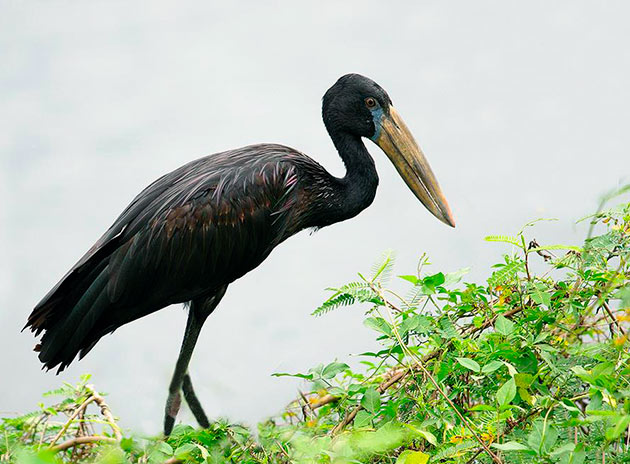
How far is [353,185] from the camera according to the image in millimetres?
5230

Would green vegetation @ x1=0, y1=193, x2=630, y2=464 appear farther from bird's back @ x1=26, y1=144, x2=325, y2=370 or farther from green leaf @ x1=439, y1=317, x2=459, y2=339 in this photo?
bird's back @ x1=26, y1=144, x2=325, y2=370

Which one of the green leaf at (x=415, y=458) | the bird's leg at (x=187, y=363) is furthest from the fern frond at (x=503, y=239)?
the bird's leg at (x=187, y=363)

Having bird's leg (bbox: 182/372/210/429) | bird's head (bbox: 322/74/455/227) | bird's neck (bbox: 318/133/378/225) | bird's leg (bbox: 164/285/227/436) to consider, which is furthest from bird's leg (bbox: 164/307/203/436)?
bird's head (bbox: 322/74/455/227)

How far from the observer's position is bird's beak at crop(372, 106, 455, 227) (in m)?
5.32

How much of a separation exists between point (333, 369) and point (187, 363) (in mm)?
1960

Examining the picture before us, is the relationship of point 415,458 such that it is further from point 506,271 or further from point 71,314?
point 71,314

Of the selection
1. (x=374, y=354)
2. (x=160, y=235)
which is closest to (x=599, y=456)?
(x=374, y=354)

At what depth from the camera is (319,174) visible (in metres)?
5.13

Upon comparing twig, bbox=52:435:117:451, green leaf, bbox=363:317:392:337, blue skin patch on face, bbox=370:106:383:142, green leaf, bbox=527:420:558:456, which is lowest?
green leaf, bbox=527:420:558:456

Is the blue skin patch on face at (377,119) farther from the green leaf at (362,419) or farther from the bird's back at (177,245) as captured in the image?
the green leaf at (362,419)

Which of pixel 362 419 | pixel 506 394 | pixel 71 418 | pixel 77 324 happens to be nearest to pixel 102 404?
pixel 71 418

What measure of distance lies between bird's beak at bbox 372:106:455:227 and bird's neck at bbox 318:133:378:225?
0.17m

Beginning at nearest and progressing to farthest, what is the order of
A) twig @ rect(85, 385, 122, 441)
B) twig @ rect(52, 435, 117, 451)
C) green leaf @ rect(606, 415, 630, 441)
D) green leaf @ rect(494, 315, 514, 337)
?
green leaf @ rect(606, 415, 630, 441), green leaf @ rect(494, 315, 514, 337), twig @ rect(52, 435, 117, 451), twig @ rect(85, 385, 122, 441)

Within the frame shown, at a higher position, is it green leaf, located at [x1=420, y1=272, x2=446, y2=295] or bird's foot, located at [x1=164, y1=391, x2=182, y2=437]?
green leaf, located at [x1=420, y1=272, x2=446, y2=295]
